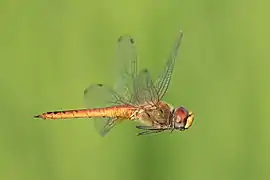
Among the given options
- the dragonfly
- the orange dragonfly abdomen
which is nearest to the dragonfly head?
the dragonfly

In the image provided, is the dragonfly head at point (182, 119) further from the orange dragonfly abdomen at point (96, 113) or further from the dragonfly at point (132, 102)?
the orange dragonfly abdomen at point (96, 113)

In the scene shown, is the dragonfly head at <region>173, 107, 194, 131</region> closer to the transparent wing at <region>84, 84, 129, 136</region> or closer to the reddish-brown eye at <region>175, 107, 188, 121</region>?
the reddish-brown eye at <region>175, 107, 188, 121</region>

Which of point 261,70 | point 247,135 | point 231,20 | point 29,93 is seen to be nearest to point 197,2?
point 231,20

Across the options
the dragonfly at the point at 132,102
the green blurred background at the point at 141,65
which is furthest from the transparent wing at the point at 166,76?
the green blurred background at the point at 141,65

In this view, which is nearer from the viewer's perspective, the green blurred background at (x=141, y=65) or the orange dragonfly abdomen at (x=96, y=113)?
the orange dragonfly abdomen at (x=96, y=113)

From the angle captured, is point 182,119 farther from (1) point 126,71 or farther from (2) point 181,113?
(1) point 126,71

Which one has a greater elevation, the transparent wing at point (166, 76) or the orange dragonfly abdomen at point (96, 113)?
the transparent wing at point (166, 76)
